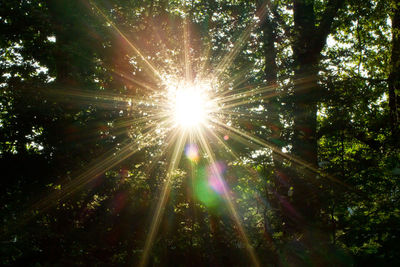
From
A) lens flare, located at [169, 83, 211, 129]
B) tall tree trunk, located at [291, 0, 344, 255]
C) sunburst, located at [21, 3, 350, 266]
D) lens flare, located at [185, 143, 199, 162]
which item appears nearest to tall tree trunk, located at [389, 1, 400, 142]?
tall tree trunk, located at [291, 0, 344, 255]

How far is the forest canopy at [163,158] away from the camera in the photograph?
4789 millimetres

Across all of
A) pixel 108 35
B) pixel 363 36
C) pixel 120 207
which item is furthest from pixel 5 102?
pixel 363 36

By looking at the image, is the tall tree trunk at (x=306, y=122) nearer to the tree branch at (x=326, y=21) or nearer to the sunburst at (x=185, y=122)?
the tree branch at (x=326, y=21)

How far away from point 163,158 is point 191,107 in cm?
258

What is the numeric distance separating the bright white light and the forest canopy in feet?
3.06

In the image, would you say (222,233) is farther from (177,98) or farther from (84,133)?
(177,98)

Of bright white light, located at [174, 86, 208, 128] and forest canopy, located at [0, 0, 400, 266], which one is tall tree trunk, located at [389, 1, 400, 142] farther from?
bright white light, located at [174, 86, 208, 128]

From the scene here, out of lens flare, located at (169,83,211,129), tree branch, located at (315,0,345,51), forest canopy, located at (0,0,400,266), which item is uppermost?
tree branch, located at (315,0,345,51)

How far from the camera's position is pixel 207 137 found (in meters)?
7.16

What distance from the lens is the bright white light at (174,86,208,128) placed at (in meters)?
7.98

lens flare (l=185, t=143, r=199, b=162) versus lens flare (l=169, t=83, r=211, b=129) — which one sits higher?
lens flare (l=169, t=83, r=211, b=129)

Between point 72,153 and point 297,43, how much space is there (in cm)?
663

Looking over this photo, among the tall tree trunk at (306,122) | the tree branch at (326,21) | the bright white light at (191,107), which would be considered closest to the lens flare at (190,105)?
the bright white light at (191,107)

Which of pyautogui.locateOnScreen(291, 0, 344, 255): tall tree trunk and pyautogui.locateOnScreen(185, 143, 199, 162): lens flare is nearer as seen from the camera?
pyautogui.locateOnScreen(291, 0, 344, 255): tall tree trunk
